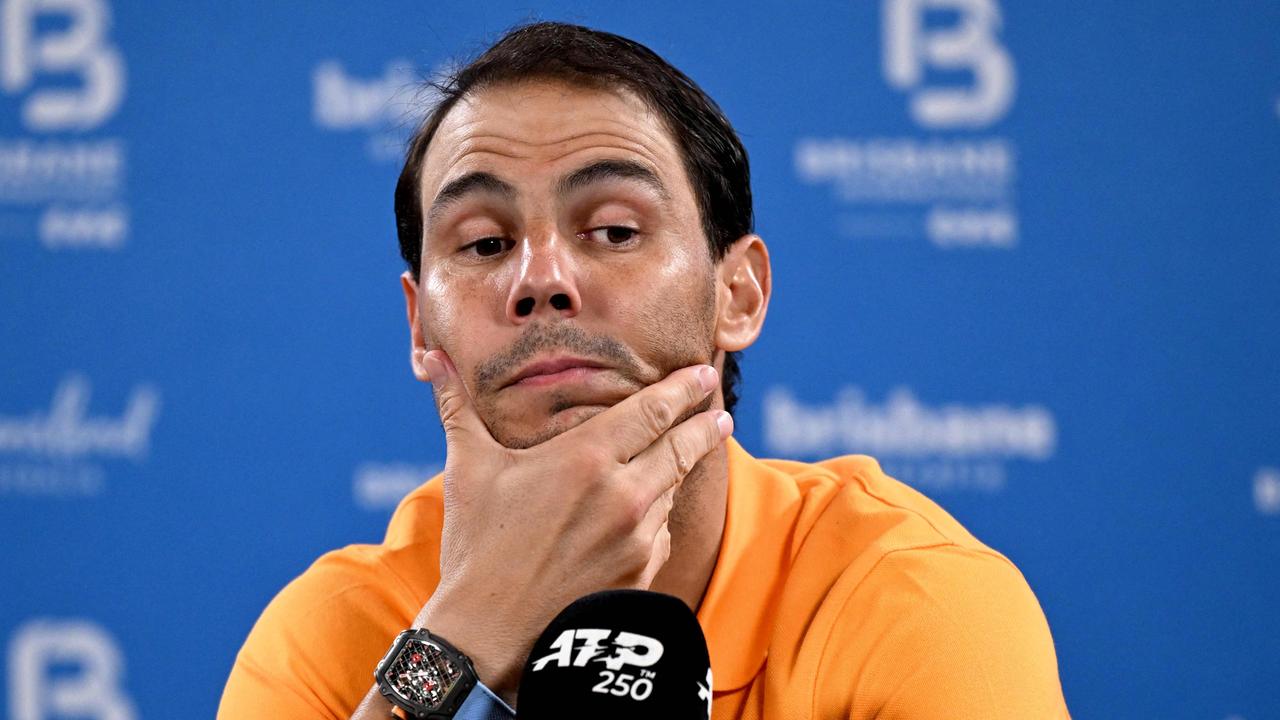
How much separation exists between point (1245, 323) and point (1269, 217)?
0.24 m

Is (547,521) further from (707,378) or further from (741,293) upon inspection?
(741,293)

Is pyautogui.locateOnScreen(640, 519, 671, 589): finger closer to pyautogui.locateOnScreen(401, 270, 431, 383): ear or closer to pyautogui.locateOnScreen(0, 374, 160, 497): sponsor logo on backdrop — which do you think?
pyautogui.locateOnScreen(401, 270, 431, 383): ear

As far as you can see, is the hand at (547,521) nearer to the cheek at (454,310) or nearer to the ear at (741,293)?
the cheek at (454,310)

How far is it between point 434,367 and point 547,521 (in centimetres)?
32

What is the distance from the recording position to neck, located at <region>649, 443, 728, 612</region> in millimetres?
1647

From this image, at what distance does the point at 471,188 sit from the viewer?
4.94ft

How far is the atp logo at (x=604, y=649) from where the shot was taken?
36.1 inches

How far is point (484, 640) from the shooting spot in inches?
48.5

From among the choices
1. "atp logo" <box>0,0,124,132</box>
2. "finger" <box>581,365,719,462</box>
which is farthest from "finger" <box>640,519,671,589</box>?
"atp logo" <box>0,0,124,132</box>

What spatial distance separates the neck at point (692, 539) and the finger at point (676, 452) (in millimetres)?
198

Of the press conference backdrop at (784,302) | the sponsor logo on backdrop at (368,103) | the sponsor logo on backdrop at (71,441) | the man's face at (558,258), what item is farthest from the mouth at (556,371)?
the sponsor logo on backdrop at (71,441)

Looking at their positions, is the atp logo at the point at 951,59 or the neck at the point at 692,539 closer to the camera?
the neck at the point at 692,539

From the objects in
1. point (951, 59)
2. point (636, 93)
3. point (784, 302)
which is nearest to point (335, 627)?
point (636, 93)

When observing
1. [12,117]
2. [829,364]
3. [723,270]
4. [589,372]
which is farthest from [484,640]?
[12,117]
